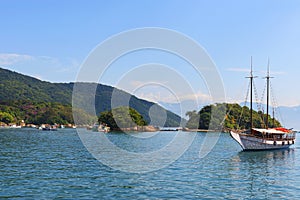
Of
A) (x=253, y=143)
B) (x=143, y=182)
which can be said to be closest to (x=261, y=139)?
(x=253, y=143)

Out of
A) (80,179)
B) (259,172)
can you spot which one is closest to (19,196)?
(80,179)

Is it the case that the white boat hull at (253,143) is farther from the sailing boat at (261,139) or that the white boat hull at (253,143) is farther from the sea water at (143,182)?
the sea water at (143,182)

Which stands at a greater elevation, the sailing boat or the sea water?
the sailing boat

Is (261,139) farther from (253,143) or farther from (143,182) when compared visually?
(143,182)

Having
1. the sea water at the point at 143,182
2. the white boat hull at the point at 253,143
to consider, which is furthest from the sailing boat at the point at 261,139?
the sea water at the point at 143,182

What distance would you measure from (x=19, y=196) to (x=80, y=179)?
29.0 feet

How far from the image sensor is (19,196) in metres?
29.2

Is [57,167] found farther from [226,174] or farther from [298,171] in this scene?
[298,171]

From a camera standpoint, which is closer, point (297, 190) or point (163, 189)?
point (163, 189)

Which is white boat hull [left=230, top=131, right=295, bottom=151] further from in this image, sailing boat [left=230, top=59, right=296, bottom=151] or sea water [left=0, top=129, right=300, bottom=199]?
sea water [left=0, top=129, right=300, bottom=199]

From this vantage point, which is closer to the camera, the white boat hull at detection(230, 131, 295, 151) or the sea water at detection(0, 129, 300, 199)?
the sea water at detection(0, 129, 300, 199)

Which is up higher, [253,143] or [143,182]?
[253,143]

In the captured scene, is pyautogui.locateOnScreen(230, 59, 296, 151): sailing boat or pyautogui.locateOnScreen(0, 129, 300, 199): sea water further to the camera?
pyautogui.locateOnScreen(230, 59, 296, 151): sailing boat

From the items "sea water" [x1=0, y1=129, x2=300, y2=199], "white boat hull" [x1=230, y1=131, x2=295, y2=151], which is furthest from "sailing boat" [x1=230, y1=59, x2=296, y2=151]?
"sea water" [x1=0, y1=129, x2=300, y2=199]
